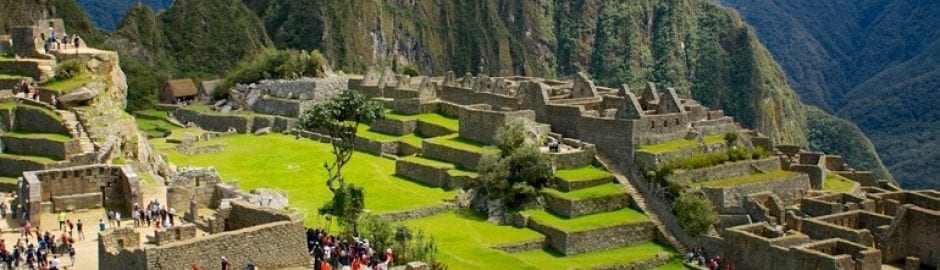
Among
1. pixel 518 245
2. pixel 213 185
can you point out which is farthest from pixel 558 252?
pixel 213 185

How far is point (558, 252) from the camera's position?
47.1m

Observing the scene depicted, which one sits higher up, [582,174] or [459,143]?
[459,143]

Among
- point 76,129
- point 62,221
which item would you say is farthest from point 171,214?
point 76,129

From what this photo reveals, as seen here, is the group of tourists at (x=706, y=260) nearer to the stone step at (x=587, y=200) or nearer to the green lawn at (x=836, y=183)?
the stone step at (x=587, y=200)

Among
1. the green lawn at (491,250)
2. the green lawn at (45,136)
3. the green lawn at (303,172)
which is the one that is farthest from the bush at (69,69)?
the green lawn at (491,250)

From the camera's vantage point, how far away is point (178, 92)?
9650cm

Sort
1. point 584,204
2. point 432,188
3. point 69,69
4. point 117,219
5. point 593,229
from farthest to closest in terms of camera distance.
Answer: point 432,188, point 584,204, point 593,229, point 69,69, point 117,219

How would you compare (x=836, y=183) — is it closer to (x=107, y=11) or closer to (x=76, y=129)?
(x=76, y=129)

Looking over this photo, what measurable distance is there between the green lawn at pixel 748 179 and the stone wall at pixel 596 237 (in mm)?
3319

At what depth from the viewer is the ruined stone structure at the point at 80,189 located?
2986 centimetres

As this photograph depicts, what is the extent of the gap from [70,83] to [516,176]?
58.4 ft

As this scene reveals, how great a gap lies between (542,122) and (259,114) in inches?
1033

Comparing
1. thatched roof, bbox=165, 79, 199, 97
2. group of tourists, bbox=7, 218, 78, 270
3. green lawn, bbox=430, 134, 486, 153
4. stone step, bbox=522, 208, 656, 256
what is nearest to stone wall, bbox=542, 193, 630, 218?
stone step, bbox=522, 208, 656, 256

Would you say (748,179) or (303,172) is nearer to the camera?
(748,179)
